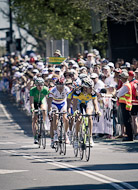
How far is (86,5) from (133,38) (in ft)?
16.8

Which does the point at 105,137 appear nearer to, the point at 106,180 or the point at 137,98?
the point at 137,98

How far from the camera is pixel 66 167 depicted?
13578mm

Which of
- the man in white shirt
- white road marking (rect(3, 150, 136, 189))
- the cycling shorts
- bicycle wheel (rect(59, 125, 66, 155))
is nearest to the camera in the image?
white road marking (rect(3, 150, 136, 189))

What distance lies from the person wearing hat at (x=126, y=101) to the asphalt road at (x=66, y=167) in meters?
0.41

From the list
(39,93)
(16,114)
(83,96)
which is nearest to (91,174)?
(83,96)

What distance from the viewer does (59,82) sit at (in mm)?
17031

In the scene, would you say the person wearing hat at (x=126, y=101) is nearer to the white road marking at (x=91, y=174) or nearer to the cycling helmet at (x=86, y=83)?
the cycling helmet at (x=86, y=83)

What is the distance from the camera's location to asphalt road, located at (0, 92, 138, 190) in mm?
11312

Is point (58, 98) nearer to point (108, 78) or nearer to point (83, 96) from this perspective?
point (83, 96)

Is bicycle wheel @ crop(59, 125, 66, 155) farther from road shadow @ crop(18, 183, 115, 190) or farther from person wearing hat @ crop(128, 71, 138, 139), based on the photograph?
road shadow @ crop(18, 183, 115, 190)

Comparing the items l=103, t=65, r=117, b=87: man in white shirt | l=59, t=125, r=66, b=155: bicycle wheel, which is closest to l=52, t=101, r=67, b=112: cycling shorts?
l=59, t=125, r=66, b=155: bicycle wheel

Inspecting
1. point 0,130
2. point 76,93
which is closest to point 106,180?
point 76,93

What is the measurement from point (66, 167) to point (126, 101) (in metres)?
5.73

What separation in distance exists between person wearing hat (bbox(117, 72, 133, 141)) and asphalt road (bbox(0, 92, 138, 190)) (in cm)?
41
